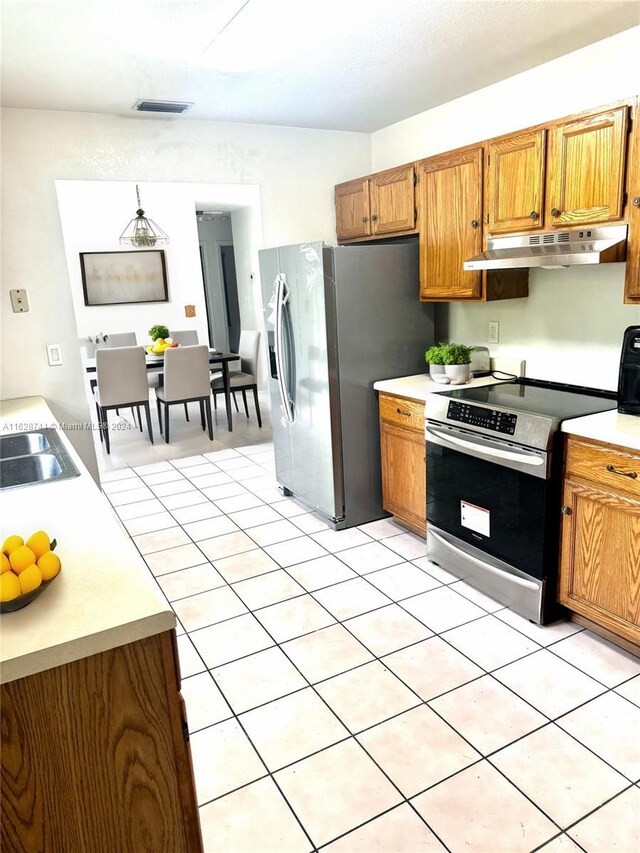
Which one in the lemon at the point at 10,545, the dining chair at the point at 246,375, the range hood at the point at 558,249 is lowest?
the dining chair at the point at 246,375

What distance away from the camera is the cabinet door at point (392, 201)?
3428mm

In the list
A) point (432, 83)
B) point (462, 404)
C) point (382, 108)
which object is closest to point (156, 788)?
point (462, 404)

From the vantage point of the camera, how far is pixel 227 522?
366 cm

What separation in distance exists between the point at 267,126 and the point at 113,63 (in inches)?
58.8

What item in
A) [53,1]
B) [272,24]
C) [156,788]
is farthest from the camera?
[272,24]

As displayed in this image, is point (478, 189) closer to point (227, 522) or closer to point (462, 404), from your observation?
point (462, 404)

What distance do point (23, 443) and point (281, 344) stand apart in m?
1.58

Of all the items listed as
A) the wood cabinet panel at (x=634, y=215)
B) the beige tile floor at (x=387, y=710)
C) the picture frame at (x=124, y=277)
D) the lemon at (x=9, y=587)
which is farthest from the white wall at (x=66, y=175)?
the picture frame at (x=124, y=277)

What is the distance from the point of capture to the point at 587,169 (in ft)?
7.91

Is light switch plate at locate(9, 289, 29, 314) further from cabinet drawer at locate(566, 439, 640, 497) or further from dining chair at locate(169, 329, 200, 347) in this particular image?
dining chair at locate(169, 329, 200, 347)

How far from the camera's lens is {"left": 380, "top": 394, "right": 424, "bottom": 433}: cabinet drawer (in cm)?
303

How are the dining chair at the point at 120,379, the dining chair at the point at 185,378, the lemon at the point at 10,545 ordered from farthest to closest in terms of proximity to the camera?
the dining chair at the point at 185,378 → the dining chair at the point at 120,379 → the lemon at the point at 10,545

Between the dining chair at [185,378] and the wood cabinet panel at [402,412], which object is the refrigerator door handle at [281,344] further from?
the dining chair at [185,378]

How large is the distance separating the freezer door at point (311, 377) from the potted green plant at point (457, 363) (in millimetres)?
594
